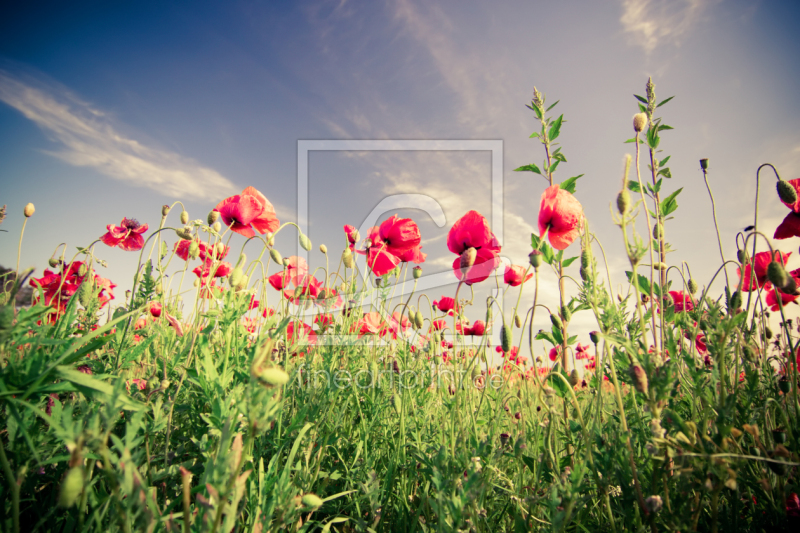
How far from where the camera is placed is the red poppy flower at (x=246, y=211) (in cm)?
173

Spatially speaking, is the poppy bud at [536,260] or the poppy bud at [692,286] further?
the poppy bud at [692,286]

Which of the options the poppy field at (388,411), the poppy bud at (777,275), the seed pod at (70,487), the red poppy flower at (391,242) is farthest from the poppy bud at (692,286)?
the seed pod at (70,487)

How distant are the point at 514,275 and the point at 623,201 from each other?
141cm

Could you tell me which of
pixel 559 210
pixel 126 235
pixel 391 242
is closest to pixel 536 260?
pixel 559 210

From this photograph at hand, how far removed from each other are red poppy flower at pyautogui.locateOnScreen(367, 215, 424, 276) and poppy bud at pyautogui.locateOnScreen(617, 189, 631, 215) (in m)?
1.17

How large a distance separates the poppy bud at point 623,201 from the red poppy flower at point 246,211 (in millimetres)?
1530

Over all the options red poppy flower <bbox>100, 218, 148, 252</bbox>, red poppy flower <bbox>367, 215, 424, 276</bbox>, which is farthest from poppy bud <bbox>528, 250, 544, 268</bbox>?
red poppy flower <bbox>100, 218, 148, 252</bbox>

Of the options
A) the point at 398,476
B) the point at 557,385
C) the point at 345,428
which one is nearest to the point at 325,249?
the point at 345,428

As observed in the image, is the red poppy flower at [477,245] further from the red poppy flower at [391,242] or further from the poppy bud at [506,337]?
the red poppy flower at [391,242]

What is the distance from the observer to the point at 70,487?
18.7 inches

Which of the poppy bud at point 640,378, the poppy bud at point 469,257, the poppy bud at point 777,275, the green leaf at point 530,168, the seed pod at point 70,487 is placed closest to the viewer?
the seed pod at point 70,487

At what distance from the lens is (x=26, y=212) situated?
6.79 ft

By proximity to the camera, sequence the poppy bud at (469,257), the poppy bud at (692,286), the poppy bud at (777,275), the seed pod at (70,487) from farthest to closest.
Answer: the poppy bud at (692,286), the poppy bud at (469,257), the poppy bud at (777,275), the seed pod at (70,487)

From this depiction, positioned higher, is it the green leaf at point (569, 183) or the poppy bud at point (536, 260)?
the green leaf at point (569, 183)
